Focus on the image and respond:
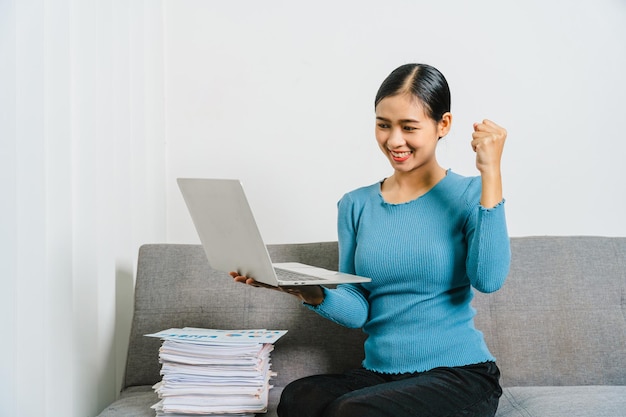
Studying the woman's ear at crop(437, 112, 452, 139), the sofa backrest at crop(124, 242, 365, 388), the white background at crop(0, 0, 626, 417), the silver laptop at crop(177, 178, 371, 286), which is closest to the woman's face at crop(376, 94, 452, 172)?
the woman's ear at crop(437, 112, 452, 139)

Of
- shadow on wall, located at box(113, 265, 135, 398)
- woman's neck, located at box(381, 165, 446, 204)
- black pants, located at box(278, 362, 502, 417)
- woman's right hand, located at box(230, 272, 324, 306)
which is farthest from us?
shadow on wall, located at box(113, 265, 135, 398)

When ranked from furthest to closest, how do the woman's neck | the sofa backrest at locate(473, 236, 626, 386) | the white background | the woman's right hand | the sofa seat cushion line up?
the white background → the sofa backrest at locate(473, 236, 626, 386) → the woman's neck → the sofa seat cushion → the woman's right hand

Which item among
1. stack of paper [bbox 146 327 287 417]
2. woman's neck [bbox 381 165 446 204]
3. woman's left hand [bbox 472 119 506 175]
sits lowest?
stack of paper [bbox 146 327 287 417]

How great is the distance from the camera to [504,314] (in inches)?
75.7

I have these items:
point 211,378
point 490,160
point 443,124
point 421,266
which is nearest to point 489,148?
point 490,160

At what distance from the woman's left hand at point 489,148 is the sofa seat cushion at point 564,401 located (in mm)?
587

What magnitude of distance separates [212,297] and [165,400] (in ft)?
1.31

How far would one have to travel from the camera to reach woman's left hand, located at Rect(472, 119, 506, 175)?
1.50m

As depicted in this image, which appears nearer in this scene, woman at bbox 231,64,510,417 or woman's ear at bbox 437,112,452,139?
woman at bbox 231,64,510,417

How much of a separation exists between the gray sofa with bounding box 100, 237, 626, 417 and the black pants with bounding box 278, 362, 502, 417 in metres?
0.34

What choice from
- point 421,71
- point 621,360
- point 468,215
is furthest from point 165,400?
point 621,360

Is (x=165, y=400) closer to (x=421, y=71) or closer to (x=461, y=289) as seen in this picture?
(x=461, y=289)

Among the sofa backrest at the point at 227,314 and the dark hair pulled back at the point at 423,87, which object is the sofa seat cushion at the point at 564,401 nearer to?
the sofa backrest at the point at 227,314

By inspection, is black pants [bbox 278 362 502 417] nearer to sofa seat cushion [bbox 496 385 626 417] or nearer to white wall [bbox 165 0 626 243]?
sofa seat cushion [bbox 496 385 626 417]
